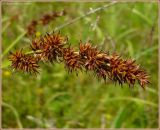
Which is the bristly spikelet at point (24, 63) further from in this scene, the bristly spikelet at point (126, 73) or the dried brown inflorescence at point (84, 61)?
the bristly spikelet at point (126, 73)

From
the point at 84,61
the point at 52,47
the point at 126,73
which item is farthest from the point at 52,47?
the point at 126,73

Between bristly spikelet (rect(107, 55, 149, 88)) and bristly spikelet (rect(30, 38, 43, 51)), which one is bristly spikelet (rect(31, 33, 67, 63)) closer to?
bristly spikelet (rect(30, 38, 43, 51))

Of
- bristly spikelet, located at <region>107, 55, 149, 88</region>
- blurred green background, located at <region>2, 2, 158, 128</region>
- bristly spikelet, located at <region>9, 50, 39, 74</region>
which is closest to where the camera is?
bristly spikelet, located at <region>107, 55, 149, 88</region>

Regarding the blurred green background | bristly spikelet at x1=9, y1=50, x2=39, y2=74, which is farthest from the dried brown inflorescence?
the blurred green background

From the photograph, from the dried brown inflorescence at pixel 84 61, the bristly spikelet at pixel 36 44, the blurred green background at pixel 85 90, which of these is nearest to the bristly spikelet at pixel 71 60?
the dried brown inflorescence at pixel 84 61

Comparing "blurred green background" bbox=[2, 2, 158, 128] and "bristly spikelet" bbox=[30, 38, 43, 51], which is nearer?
"bristly spikelet" bbox=[30, 38, 43, 51]

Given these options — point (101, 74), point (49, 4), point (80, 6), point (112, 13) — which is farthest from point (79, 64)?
point (49, 4)

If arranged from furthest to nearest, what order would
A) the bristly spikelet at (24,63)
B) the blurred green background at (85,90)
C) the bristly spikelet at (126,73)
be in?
the blurred green background at (85,90)
the bristly spikelet at (24,63)
the bristly spikelet at (126,73)
